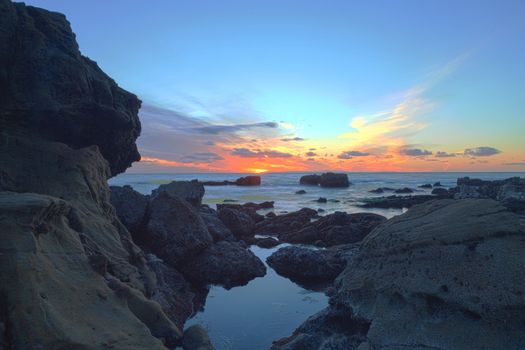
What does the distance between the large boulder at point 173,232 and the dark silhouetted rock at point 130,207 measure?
1.45 ft

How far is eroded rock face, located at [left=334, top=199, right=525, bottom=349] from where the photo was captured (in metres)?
4.90

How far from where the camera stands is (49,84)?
32.6 feet

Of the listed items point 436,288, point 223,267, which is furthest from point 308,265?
point 436,288

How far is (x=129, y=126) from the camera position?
1255cm

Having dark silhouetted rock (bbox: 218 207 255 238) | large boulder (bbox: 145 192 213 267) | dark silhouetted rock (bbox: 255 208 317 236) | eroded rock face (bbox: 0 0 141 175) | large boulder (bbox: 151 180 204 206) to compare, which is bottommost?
dark silhouetted rock (bbox: 255 208 317 236)

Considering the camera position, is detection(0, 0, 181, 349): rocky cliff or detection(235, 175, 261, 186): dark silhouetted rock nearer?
detection(0, 0, 181, 349): rocky cliff

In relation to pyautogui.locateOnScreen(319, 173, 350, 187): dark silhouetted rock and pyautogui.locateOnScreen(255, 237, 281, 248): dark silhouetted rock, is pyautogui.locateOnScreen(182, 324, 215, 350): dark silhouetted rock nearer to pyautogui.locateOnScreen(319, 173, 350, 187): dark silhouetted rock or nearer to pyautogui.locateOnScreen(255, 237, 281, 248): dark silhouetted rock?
pyautogui.locateOnScreen(255, 237, 281, 248): dark silhouetted rock

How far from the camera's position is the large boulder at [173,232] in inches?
552

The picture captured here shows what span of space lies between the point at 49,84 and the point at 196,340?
A: 8296 millimetres

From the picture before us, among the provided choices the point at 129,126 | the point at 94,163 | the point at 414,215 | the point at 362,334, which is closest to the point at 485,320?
the point at 362,334

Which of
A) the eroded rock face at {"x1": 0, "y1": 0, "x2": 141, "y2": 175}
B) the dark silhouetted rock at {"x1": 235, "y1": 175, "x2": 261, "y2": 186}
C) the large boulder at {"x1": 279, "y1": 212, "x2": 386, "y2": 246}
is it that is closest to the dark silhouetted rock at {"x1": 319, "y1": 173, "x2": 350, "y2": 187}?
the dark silhouetted rock at {"x1": 235, "y1": 175, "x2": 261, "y2": 186}

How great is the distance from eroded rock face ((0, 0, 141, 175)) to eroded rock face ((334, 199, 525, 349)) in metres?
9.31

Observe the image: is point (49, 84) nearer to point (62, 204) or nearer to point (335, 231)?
point (62, 204)

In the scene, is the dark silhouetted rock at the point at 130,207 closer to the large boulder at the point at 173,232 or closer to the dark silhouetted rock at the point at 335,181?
the large boulder at the point at 173,232
